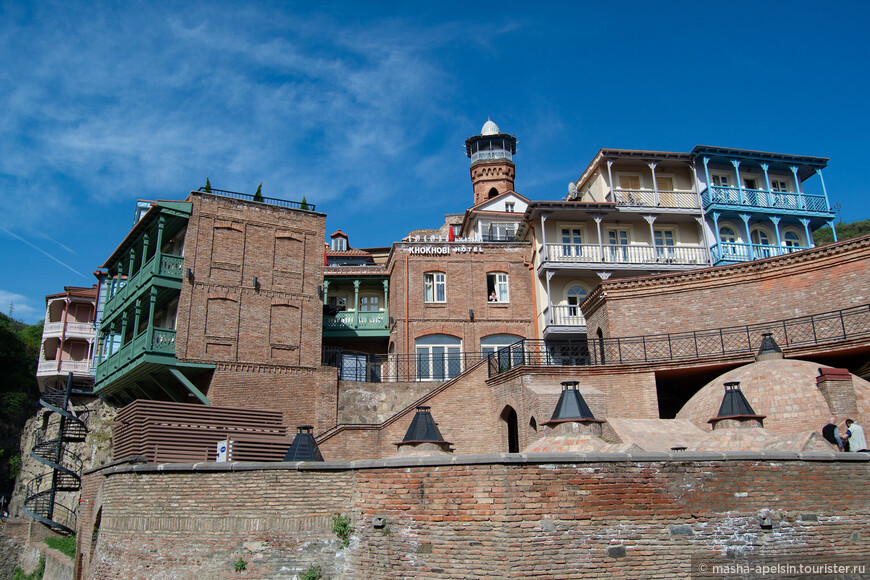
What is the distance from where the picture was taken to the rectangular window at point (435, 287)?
31562 mm

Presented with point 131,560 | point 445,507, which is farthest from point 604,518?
point 131,560

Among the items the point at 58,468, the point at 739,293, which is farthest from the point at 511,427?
the point at 58,468

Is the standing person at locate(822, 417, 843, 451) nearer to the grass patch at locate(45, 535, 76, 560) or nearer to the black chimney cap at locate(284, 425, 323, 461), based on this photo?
the black chimney cap at locate(284, 425, 323, 461)

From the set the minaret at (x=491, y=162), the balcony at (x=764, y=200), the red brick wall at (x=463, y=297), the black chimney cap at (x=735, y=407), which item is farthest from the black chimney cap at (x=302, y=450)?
the minaret at (x=491, y=162)

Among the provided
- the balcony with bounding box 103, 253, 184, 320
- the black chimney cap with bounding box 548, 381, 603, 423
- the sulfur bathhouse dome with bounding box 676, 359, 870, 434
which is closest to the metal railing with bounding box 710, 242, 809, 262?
the sulfur bathhouse dome with bounding box 676, 359, 870, 434

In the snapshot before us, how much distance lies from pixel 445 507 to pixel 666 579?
3627 mm

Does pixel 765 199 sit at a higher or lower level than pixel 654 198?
lower

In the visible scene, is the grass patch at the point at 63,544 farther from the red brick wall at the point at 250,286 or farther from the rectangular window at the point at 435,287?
the rectangular window at the point at 435,287

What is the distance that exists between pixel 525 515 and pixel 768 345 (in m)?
12.5

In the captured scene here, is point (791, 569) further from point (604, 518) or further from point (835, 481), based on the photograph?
point (604, 518)

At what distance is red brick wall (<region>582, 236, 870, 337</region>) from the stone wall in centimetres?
1095

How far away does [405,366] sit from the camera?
97.7 ft

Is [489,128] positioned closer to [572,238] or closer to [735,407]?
[572,238]

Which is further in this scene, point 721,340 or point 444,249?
point 444,249
